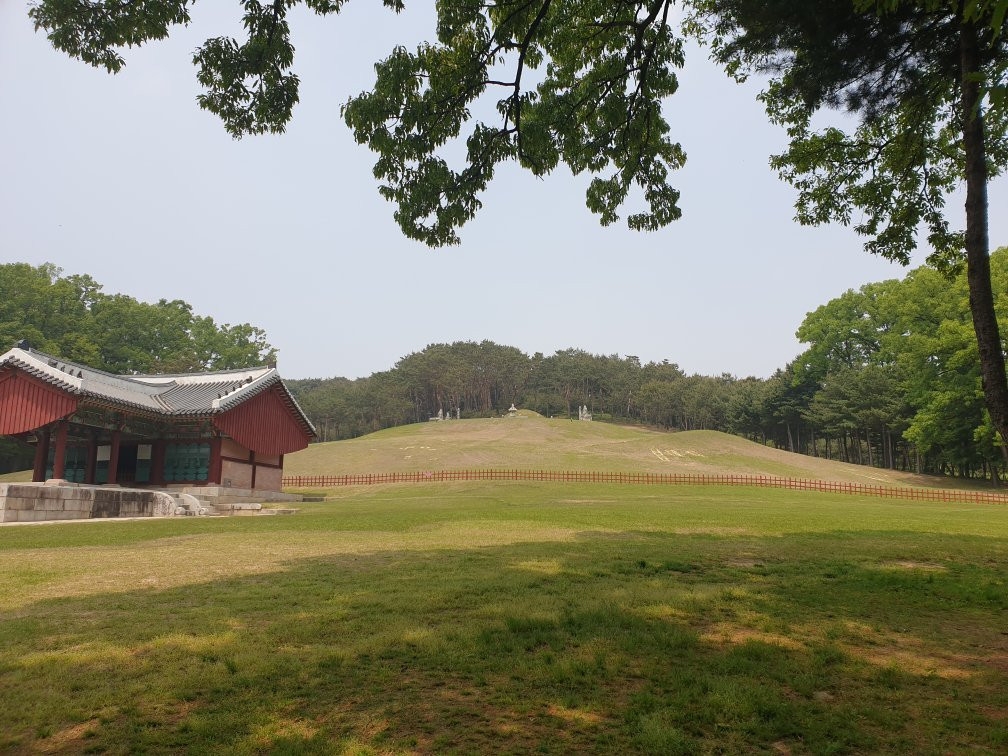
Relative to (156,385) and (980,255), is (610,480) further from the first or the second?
(980,255)

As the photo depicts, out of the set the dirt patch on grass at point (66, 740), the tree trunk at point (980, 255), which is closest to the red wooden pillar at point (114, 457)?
the dirt patch on grass at point (66, 740)

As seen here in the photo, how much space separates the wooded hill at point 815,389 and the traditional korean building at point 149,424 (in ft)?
150

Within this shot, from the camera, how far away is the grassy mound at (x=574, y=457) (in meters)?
54.2

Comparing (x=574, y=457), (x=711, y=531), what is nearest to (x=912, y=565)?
(x=711, y=531)

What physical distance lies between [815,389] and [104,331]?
8613 cm

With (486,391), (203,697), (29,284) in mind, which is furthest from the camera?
(486,391)

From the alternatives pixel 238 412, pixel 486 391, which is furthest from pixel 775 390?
pixel 238 412

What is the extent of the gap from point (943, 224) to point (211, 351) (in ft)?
272

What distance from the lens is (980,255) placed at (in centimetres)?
631

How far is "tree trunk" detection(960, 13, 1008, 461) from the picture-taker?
233 inches

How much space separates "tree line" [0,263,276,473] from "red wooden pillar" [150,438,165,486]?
26296 mm

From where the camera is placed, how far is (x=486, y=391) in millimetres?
114625

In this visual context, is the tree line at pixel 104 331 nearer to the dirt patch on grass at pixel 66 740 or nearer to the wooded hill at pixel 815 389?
the wooded hill at pixel 815 389

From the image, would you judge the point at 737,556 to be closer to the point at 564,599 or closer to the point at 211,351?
the point at 564,599
